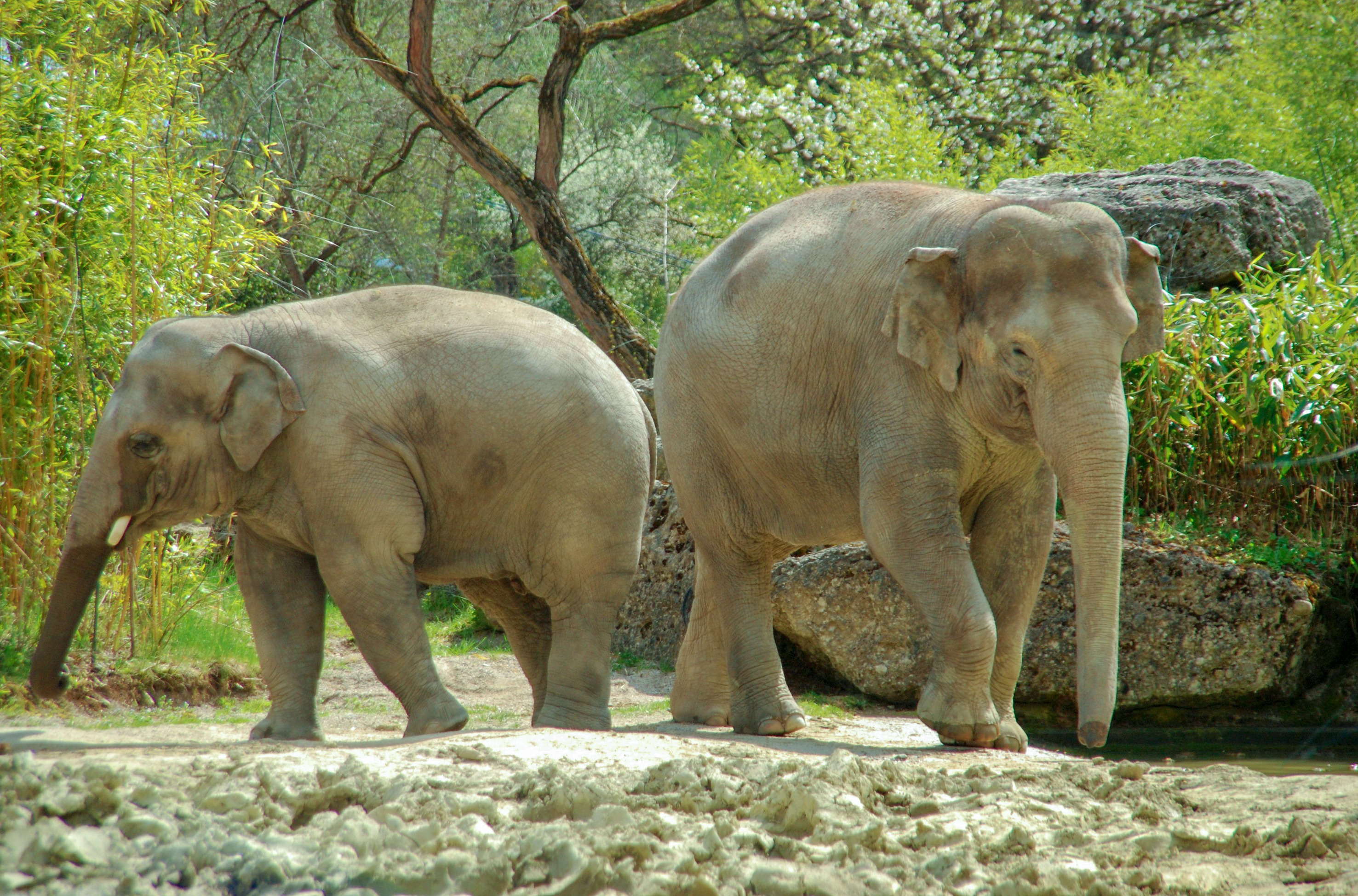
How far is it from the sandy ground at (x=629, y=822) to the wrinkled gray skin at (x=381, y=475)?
0.68m

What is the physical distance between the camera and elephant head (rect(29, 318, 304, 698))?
14.4 feet

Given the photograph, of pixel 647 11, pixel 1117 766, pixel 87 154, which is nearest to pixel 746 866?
pixel 1117 766

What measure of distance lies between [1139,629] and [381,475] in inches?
168

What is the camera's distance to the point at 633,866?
2.71 meters

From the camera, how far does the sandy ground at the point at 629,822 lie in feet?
8.36

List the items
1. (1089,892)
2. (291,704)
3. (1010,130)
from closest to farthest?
1. (1089,892)
2. (291,704)
3. (1010,130)

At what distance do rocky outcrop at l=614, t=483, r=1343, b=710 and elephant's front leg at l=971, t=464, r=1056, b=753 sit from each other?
1.81 metres

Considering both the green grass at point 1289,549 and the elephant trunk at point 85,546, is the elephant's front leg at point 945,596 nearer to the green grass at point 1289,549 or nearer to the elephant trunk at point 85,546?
the elephant trunk at point 85,546

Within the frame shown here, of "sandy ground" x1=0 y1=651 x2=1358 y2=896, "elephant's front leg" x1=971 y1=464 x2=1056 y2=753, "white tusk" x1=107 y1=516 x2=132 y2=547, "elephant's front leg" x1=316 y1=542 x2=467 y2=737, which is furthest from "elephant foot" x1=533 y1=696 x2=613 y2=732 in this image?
"white tusk" x1=107 y1=516 x2=132 y2=547

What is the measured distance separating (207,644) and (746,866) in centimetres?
521

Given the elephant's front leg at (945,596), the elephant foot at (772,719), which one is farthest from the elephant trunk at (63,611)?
the elephant's front leg at (945,596)

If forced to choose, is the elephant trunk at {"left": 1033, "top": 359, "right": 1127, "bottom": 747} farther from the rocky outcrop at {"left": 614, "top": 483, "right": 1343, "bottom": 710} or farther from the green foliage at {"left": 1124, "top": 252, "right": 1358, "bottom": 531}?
the green foliage at {"left": 1124, "top": 252, "right": 1358, "bottom": 531}

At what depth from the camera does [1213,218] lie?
8.55 meters

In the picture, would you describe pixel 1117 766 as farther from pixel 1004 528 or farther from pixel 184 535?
pixel 184 535
